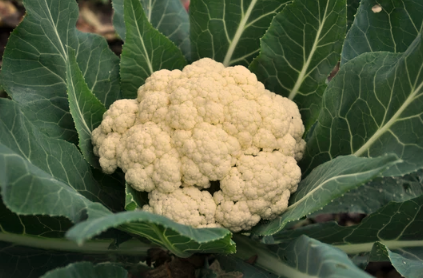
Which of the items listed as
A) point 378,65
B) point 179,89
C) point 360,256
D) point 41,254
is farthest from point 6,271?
point 378,65

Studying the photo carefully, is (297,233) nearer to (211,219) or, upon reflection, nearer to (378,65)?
(211,219)

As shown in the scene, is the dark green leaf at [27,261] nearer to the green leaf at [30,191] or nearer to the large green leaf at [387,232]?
the green leaf at [30,191]

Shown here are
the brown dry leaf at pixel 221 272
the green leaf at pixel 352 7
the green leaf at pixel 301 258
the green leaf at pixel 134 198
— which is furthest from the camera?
the green leaf at pixel 352 7

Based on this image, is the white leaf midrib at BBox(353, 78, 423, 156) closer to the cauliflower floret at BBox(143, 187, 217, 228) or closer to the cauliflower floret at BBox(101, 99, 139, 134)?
the cauliflower floret at BBox(143, 187, 217, 228)

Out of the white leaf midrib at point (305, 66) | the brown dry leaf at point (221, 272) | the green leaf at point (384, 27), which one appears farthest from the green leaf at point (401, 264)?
the green leaf at point (384, 27)

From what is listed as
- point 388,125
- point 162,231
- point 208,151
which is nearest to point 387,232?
point 388,125

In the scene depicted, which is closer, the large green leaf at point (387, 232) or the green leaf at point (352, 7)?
the large green leaf at point (387, 232)
